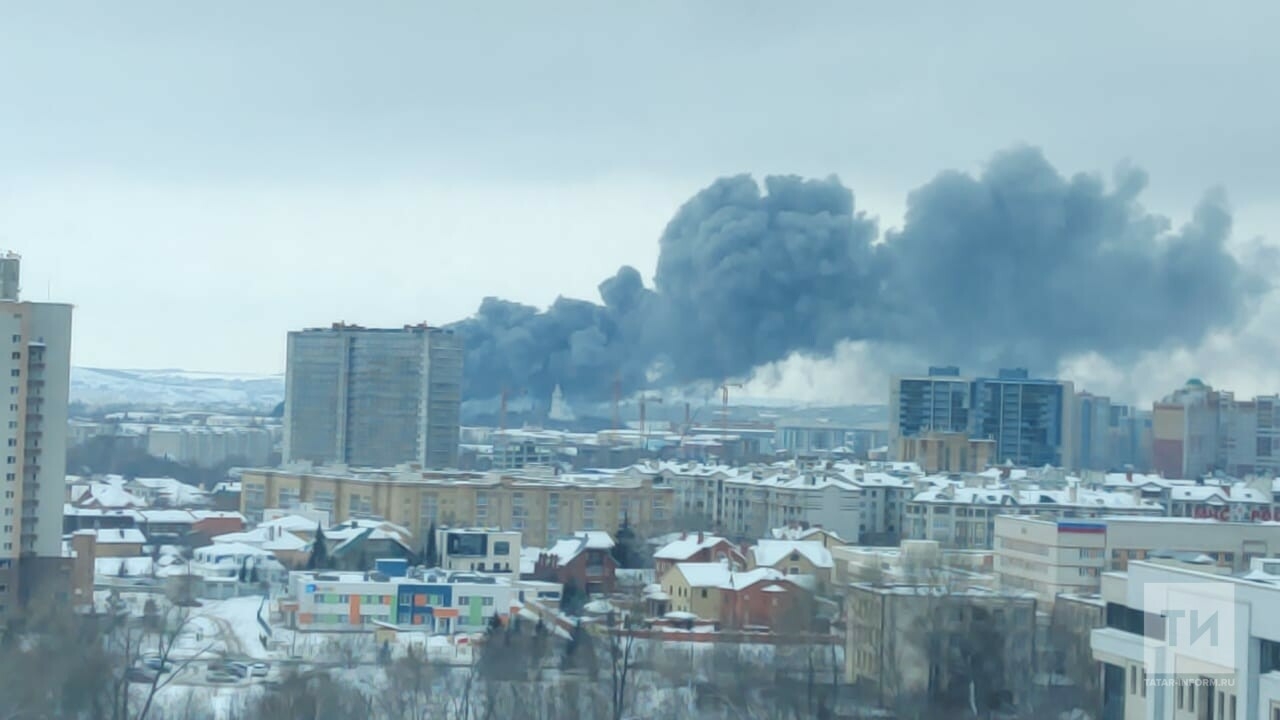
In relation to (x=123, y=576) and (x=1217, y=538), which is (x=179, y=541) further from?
(x=1217, y=538)

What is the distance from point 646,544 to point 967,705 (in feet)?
38.0

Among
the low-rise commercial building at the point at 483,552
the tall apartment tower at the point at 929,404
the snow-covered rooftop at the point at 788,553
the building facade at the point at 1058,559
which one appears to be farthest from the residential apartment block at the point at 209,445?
the building facade at the point at 1058,559

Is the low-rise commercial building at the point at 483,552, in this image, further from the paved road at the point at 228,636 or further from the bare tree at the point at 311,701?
the bare tree at the point at 311,701

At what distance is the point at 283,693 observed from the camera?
12156mm

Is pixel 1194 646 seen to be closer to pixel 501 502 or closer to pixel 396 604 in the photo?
pixel 396 604

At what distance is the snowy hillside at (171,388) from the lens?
8444 centimetres

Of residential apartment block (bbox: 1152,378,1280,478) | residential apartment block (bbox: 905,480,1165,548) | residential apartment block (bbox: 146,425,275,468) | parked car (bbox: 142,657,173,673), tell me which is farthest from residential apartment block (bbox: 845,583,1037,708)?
residential apartment block (bbox: 1152,378,1280,478)

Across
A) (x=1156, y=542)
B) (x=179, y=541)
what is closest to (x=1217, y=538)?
(x=1156, y=542)

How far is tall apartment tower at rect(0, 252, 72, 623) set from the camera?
16359 mm

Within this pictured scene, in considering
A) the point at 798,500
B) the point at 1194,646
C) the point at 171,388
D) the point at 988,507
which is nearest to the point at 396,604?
the point at 1194,646

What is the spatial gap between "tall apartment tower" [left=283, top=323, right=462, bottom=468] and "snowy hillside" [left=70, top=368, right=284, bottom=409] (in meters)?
43.1

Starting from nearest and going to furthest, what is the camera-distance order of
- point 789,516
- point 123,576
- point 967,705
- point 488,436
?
point 967,705
point 123,576
point 789,516
point 488,436

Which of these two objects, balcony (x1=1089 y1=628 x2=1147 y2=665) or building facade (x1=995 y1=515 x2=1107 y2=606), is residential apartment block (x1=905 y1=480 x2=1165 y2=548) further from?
balcony (x1=1089 y1=628 x2=1147 y2=665)

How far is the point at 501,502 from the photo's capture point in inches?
1054
